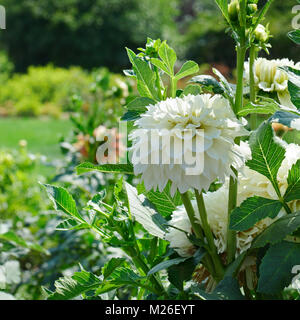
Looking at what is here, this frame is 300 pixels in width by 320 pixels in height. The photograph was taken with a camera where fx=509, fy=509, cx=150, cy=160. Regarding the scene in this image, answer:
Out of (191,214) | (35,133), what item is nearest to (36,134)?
(35,133)

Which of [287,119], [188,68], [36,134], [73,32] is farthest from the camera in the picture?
[73,32]

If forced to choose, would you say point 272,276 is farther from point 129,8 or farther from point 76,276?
point 129,8

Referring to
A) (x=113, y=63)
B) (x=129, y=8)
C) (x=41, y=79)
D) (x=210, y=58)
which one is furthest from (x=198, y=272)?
(x=129, y=8)

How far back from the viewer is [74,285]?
61cm

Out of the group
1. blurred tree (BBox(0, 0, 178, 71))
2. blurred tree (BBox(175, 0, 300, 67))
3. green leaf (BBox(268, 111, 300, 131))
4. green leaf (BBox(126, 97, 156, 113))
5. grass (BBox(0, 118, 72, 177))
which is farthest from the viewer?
blurred tree (BBox(0, 0, 178, 71))

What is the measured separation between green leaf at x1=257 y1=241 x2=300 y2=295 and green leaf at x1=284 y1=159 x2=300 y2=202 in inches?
2.3

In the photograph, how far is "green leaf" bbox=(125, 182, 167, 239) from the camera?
65cm

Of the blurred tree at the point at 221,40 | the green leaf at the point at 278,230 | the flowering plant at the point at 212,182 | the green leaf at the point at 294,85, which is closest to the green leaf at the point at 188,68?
the flowering plant at the point at 212,182

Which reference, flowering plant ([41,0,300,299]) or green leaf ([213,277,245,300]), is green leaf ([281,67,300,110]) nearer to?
flowering plant ([41,0,300,299])

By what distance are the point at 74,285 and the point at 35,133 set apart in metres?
5.52

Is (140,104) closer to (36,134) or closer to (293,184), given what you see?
(293,184)

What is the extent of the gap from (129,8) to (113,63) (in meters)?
1.58

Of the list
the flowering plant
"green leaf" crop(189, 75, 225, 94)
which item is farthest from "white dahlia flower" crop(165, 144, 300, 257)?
"green leaf" crop(189, 75, 225, 94)

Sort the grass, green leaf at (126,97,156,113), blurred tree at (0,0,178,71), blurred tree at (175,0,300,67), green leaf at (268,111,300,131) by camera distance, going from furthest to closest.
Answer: blurred tree at (0,0,178,71) → blurred tree at (175,0,300,67) → the grass → green leaf at (126,97,156,113) → green leaf at (268,111,300,131)
